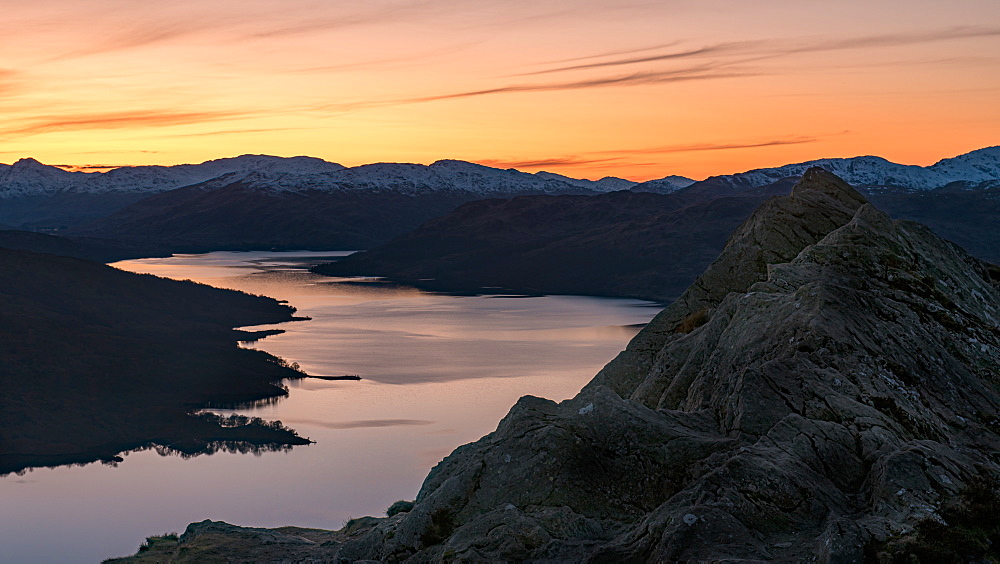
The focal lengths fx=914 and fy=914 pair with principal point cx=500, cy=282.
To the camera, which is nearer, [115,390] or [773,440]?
[773,440]

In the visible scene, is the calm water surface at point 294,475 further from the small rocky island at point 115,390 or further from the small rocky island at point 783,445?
the small rocky island at point 783,445

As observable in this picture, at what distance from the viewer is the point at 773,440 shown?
23109 mm

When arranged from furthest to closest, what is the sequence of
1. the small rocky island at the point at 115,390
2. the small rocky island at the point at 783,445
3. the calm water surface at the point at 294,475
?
the small rocky island at the point at 115,390, the calm water surface at the point at 294,475, the small rocky island at the point at 783,445

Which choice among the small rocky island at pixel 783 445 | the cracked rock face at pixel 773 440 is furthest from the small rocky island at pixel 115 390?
the cracked rock face at pixel 773 440

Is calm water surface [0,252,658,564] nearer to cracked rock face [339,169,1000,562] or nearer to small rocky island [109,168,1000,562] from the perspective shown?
small rocky island [109,168,1000,562]

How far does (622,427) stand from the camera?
24.8m

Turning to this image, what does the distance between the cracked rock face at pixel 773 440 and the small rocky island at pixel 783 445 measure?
6cm

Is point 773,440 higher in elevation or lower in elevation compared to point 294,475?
higher

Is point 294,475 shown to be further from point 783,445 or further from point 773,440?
point 783,445

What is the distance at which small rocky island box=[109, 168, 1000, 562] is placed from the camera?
63.7 ft

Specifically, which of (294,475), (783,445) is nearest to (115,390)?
(294,475)

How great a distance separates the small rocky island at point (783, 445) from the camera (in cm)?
1941

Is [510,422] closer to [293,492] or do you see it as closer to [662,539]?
[662,539]

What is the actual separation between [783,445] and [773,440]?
44cm
